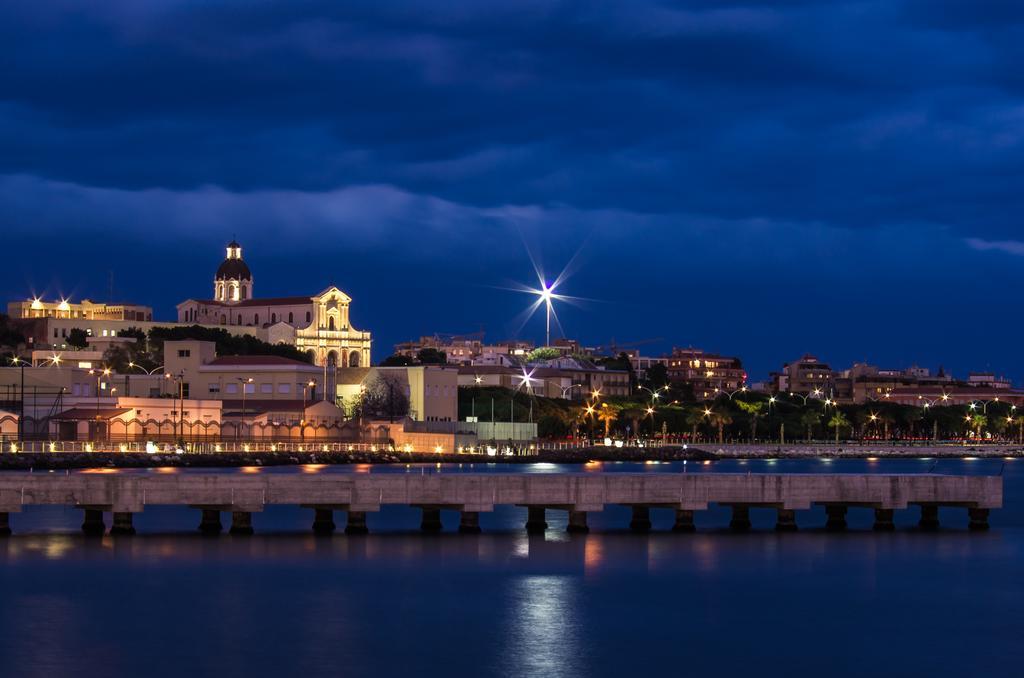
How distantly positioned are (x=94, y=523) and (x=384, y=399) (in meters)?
101

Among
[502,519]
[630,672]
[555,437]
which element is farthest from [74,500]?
[555,437]

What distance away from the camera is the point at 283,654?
115 feet

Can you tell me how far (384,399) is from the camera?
509 ft

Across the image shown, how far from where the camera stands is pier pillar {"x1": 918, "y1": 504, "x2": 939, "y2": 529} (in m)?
59.8

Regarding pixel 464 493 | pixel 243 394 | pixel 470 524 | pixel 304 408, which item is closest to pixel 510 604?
pixel 464 493

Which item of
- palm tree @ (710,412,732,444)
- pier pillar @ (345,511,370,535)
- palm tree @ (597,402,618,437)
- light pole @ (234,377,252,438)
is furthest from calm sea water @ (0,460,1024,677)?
palm tree @ (710,412,732,444)

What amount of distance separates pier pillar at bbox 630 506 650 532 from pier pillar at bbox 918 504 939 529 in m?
9.62

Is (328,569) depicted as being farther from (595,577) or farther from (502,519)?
(502,519)

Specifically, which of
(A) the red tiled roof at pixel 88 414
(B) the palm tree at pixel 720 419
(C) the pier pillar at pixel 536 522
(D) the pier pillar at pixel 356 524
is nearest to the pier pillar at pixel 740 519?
(C) the pier pillar at pixel 536 522

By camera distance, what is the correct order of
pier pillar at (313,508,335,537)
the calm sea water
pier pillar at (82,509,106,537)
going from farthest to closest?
pier pillar at (313,508,335,537)
pier pillar at (82,509,106,537)
the calm sea water

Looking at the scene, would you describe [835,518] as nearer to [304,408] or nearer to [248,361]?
[304,408]

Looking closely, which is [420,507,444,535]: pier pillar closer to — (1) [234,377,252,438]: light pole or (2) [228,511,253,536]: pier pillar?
(2) [228,511,253,536]: pier pillar

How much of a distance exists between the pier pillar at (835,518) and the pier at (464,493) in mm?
1990

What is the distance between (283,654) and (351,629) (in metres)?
3.34
